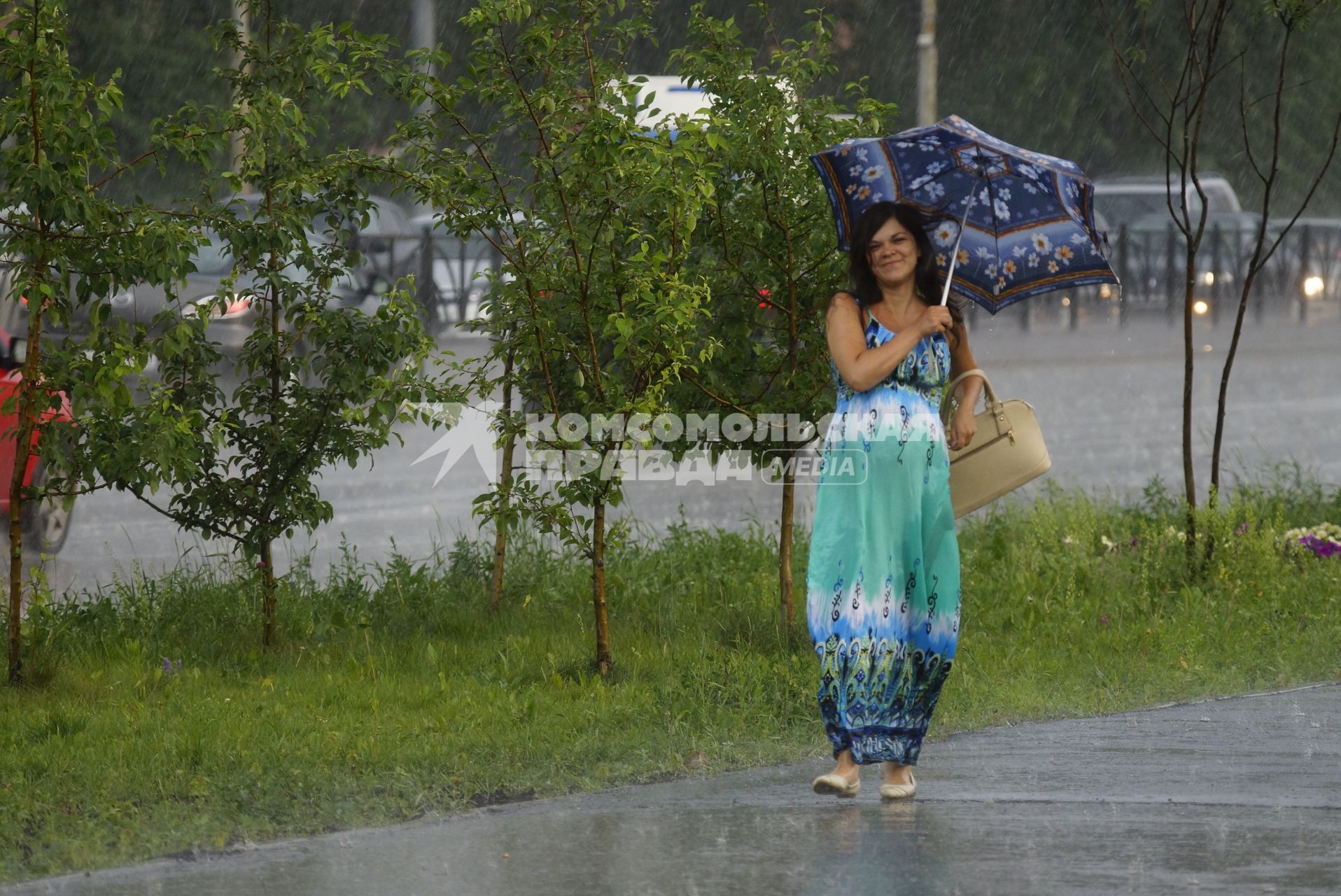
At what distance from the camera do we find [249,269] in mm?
7258

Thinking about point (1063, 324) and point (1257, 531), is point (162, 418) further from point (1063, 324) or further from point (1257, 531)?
point (1063, 324)

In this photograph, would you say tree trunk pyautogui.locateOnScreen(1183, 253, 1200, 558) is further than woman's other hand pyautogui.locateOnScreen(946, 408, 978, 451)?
Yes

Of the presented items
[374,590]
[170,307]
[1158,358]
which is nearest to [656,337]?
[170,307]

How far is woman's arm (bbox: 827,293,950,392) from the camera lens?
5254 millimetres

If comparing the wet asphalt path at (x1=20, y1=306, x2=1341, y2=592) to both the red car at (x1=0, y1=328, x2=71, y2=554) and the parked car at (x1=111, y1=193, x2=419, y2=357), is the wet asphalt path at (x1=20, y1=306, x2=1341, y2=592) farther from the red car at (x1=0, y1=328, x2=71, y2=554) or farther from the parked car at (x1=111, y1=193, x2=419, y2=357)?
the parked car at (x1=111, y1=193, x2=419, y2=357)

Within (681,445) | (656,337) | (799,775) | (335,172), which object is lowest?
(799,775)

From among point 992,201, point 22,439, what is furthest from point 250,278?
point 992,201

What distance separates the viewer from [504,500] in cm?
670

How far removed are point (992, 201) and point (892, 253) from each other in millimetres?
733

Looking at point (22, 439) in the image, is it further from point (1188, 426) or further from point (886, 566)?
point (1188, 426)

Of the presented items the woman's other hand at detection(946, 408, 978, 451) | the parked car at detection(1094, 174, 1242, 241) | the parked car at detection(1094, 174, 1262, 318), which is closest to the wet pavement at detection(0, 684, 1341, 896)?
the woman's other hand at detection(946, 408, 978, 451)

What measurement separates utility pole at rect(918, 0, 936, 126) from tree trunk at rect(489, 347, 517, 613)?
50.6 ft

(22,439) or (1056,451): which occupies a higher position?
(22,439)

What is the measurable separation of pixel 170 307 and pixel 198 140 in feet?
3.54
